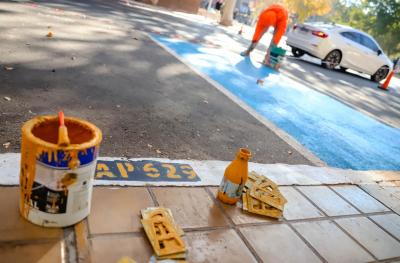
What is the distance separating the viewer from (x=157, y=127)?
10.7 feet

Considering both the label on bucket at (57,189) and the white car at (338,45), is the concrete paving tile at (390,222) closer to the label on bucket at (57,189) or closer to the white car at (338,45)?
the label on bucket at (57,189)

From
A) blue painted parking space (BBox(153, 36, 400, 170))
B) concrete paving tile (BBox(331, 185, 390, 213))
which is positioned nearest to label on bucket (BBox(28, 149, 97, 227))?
concrete paving tile (BBox(331, 185, 390, 213))

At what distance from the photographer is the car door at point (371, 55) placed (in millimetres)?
11547

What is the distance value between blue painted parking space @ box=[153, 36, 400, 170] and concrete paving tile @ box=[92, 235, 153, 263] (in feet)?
9.28

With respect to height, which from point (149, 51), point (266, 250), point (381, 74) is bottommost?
point (266, 250)

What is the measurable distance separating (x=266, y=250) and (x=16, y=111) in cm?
263

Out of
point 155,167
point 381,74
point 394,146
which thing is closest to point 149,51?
point 155,167

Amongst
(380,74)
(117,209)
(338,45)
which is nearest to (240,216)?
(117,209)

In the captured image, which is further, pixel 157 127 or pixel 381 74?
pixel 381 74

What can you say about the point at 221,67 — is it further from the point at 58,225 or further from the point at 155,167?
the point at 58,225

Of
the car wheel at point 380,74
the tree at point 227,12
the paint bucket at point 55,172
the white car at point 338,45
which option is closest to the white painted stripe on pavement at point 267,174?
the paint bucket at point 55,172

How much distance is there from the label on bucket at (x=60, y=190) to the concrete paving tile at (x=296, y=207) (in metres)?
1.63

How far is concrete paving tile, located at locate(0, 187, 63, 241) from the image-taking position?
5.09 ft

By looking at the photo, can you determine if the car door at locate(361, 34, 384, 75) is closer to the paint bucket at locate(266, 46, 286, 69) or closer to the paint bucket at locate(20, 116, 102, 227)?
the paint bucket at locate(266, 46, 286, 69)
